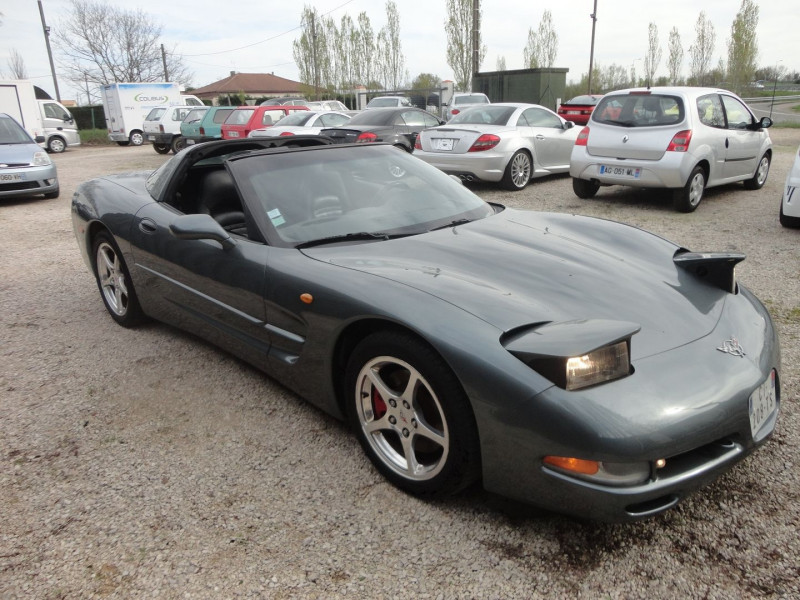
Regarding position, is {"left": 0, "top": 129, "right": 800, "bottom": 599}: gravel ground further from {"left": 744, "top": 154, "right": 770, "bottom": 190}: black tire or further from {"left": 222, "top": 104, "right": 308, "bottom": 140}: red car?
{"left": 222, "top": 104, "right": 308, "bottom": 140}: red car

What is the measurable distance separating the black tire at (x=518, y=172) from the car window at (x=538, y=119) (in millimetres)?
570

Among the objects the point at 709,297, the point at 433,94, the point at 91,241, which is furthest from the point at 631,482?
the point at 433,94

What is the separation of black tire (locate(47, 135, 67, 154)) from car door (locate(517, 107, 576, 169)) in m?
20.3

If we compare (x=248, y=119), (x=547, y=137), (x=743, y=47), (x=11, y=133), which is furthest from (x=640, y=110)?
(x=743, y=47)

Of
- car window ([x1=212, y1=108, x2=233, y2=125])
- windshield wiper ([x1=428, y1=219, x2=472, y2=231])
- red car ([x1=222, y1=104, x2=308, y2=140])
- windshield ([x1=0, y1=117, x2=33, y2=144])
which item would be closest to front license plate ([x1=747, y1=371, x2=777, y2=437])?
windshield wiper ([x1=428, y1=219, x2=472, y2=231])

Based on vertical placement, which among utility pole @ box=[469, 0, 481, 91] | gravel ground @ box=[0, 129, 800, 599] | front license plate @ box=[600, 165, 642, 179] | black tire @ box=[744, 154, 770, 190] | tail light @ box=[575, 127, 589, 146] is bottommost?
gravel ground @ box=[0, 129, 800, 599]

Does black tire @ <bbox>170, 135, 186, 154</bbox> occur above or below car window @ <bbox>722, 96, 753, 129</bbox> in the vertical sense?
below

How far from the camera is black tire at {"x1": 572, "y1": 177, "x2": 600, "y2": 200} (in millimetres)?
8711

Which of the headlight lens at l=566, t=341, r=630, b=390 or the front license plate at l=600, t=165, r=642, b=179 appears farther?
the front license plate at l=600, t=165, r=642, b=179

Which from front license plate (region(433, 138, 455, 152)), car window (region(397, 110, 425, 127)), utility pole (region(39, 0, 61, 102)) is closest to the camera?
front license plate (region(433, 138, 455, 152))

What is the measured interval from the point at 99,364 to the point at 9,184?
7.93m

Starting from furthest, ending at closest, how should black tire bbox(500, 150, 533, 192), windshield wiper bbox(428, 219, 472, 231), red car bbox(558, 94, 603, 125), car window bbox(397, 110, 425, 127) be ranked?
red car bbox(558, 94, 603, 125) → car window bbox(397, 110, 425, 127) → black tire bbox(500, 150, 533, 192) → windshield wiper bbox(428, 219, 472, 231)

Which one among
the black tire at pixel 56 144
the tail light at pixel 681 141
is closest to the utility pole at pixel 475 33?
the black tire at pixel 56 144

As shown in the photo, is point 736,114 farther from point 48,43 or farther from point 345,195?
point 48,43
